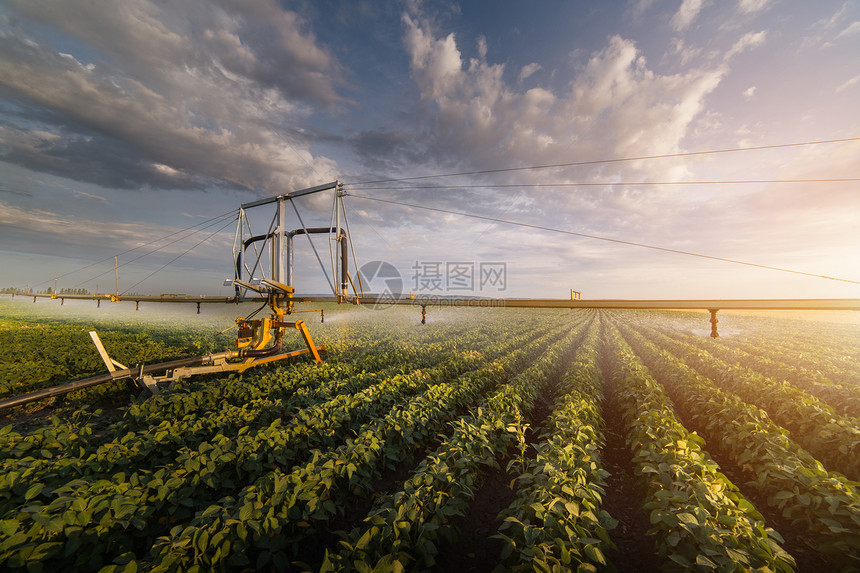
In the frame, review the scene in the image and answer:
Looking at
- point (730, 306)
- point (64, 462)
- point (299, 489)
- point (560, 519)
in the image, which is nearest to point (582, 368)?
point (730, 306)

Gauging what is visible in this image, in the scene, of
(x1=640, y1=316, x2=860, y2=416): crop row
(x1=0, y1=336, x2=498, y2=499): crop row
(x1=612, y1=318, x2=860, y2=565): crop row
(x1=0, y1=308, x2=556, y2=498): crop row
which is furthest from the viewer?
(x1=640, y1=316, x2=860, y2=416): crop row

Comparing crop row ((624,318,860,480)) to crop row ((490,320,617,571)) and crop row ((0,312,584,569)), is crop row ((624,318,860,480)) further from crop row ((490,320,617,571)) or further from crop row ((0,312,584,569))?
crop row ((0,312,584,569))

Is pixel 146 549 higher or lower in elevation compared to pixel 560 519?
lower

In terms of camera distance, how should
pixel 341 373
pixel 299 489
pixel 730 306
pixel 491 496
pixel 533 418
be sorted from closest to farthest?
pixel 299 489
pixel 491 496
pixel 730 306
pixel 533 418
pixel 341 373

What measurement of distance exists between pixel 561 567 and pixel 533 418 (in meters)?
7.82

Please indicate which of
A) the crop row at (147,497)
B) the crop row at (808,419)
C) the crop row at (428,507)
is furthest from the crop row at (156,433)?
the crop row at (808,419)

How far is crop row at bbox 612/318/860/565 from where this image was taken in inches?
154

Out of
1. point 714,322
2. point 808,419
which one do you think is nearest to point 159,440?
point 714,322

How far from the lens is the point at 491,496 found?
6.28m

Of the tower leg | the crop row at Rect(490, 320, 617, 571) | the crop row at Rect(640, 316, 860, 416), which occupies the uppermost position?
the tower leg

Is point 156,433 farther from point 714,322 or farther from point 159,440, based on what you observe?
point 714,322

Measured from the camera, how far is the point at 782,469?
16.2 ft

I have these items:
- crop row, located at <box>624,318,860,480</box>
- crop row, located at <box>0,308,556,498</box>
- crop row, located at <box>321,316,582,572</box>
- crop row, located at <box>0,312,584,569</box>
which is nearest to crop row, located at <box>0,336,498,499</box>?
crop row, located at <box>0,308,556,498</box>

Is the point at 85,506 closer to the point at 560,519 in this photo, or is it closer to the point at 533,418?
the point at 560,519
